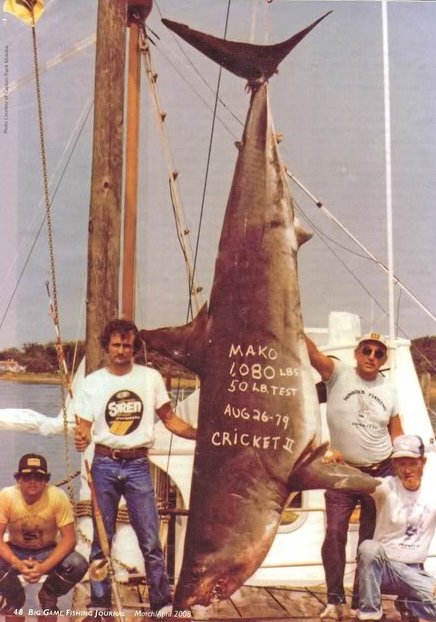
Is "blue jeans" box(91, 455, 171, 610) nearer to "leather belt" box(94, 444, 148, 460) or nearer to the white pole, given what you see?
"leather belt" box(94, 444, 148, 460)

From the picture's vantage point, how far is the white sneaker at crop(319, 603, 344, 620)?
326 cm

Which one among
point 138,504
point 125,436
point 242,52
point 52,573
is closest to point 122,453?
point 125,436

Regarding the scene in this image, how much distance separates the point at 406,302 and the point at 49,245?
5.86ft

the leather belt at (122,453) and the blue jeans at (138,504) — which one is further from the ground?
the leather belt at (122,453)

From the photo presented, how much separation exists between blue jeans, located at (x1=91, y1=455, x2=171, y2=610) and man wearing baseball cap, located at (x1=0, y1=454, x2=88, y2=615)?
5.3 inches

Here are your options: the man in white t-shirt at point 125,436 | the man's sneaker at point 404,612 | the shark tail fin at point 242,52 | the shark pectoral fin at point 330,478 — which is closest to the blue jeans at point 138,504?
the man in white t-shirt at point 125,436

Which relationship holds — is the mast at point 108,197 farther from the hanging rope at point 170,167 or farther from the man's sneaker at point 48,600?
the man's sneaker at point 48,600

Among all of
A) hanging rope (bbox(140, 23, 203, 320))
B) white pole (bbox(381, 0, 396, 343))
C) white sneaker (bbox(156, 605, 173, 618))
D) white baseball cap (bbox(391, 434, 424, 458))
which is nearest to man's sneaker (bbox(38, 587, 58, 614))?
white sneaker (bbox(156, 605, 173, 618))

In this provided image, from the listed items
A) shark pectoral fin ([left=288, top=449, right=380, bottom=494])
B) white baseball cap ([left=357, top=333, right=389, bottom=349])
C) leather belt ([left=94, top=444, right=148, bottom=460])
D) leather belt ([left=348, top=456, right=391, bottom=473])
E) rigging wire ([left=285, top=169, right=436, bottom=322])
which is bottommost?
shark pectoral fin ([left=288, top=449, right=380, bottom=494])

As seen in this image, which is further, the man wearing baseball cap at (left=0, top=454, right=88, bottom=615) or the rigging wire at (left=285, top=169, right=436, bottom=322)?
the rigging wire at (left=285, top=169, right=436, bottom=322)

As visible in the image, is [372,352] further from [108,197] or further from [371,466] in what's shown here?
[108,197]

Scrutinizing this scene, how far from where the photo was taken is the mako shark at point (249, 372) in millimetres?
3236

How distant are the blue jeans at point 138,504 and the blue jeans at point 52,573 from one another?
89mm

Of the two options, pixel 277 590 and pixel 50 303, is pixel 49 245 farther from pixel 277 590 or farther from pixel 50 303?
pixel 277 590
